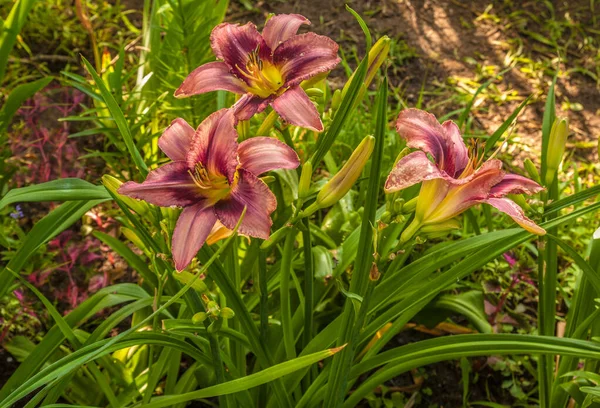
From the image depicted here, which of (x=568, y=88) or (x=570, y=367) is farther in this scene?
(x=568, y=88)

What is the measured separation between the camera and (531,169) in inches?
48.5

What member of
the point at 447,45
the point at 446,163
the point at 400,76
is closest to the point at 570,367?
the point at 446,163

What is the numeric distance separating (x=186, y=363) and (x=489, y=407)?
0.88 metres

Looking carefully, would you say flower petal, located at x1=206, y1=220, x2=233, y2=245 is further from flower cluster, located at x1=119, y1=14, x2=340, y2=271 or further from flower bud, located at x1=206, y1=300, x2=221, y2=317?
flower bud, located at x1=206, y1=300, x2=221, y2=317

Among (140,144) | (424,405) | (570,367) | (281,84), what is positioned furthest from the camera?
(140,144)

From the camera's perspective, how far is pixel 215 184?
3.38 feet

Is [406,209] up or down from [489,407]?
up

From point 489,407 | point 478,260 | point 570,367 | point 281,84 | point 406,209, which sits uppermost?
point 281,84

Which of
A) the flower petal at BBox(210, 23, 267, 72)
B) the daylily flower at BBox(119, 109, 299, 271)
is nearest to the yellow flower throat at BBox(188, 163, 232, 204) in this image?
the daylily flower at BBox(119, 109, 299, 271)

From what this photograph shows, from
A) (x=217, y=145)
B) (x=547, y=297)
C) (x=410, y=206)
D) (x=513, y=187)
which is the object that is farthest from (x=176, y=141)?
(x=547, y=297)

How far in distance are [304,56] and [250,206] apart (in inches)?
12.2

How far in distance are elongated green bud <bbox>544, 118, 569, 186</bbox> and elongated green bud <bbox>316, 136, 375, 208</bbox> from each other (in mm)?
441

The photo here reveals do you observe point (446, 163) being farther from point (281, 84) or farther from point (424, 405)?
point (424, 405)

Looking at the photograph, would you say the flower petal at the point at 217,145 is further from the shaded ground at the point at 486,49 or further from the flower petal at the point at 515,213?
the shaded ground at the point at 486,49
